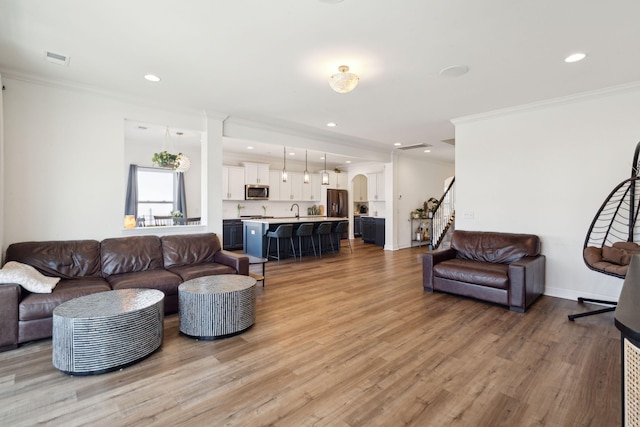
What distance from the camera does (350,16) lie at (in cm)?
236

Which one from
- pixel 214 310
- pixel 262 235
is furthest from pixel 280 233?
pixel 214 310

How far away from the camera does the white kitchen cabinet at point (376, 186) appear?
9664 mm

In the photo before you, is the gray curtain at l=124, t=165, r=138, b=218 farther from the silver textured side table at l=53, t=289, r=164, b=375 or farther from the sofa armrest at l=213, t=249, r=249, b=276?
the silver textured side table at l=53, t=289, r=164, b=375

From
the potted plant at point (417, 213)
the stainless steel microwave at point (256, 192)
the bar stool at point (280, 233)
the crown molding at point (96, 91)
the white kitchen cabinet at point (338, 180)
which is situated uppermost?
the crown molding at point (96, 91)

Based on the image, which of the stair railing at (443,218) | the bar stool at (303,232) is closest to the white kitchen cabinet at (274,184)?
the bar stool at (303,232)

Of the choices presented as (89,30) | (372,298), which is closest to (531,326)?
(372,298)

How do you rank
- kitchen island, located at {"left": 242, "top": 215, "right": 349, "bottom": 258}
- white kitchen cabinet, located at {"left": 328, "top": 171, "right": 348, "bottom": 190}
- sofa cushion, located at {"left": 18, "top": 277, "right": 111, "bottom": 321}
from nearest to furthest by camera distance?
sofa cushion, located at {"left": 18, "top": 277, "right": 111, "bottom": 321} < kitchen island, located at {"left": 242, "top": 215, "right": 349, "bottom": 258} < white kitchen cabinet, located at {"left": 328, "top": 171, "right": 348, "bottom": 190}

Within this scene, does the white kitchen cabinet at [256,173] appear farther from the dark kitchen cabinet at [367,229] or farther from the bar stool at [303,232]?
the dark kitchen cabinet at [367,229]

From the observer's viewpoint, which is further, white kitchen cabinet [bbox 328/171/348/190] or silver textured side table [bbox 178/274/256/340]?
white kitchen cabinet [bbox 328/171/348/190]

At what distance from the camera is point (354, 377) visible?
7.47ft

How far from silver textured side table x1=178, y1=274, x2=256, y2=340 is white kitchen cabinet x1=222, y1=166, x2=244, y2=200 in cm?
564

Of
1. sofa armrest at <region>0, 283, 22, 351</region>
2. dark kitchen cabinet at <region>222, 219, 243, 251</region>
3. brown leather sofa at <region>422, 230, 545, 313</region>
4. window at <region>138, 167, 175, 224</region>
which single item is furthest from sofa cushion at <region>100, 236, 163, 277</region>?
dark kitchen cabinet at <region>222, 219, 243, 251</region>

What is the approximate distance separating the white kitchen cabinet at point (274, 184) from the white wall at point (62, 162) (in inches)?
208

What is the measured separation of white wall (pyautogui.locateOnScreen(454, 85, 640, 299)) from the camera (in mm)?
3906
